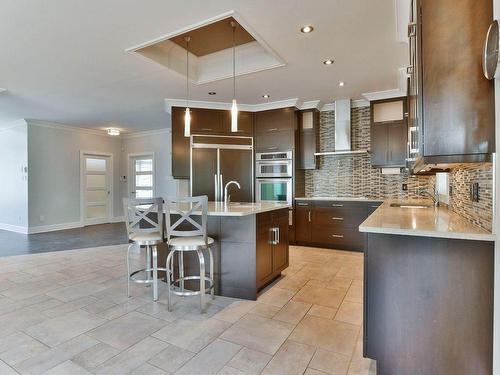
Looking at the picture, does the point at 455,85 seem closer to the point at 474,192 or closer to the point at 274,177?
the point at 474,192

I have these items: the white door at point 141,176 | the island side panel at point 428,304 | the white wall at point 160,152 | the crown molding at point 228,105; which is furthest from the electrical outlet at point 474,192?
the white door at point 141,176

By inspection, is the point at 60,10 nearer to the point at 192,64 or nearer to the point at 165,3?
the point at 165,3

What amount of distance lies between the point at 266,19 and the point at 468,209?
2.26m

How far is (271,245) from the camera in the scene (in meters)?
3.21

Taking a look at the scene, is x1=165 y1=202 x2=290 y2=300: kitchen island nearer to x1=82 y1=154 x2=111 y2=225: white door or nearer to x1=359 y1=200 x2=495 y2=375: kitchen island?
x1=359 y1=200 x2=495 y2=375: kitchen island

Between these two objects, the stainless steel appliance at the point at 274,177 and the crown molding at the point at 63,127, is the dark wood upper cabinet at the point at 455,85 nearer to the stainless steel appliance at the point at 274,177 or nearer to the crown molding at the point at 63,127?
the stainless steel appliance at the point at 274,177

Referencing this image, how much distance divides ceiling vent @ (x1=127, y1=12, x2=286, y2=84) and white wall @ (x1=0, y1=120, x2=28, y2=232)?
490 cm

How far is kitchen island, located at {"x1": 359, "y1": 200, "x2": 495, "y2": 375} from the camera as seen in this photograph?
1.44m

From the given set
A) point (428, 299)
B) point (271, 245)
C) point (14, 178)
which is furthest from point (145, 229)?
point (14, 178)

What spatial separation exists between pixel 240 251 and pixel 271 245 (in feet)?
1.52

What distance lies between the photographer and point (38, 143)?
6730mm

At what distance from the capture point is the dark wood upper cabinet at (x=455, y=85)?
1317 millimetres

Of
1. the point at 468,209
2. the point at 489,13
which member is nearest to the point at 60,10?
the point at 489,13

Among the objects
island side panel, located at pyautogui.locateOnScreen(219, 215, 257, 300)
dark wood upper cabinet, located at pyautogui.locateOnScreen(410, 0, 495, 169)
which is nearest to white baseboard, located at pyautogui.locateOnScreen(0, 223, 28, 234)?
island side panel, located at pyautogui.locateOnScreen(219, 215, 257, 300)
